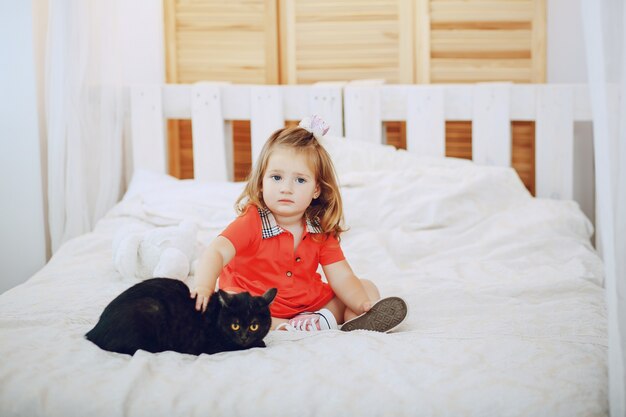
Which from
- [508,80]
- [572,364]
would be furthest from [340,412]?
[508,80]

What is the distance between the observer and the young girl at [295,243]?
154cm

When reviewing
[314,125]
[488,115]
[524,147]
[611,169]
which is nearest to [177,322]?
[314,125]

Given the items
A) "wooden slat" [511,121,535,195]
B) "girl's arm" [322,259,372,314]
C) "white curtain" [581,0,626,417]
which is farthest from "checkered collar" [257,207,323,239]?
"wooden slat" [511,121,535,195]

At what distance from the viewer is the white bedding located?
1.09m

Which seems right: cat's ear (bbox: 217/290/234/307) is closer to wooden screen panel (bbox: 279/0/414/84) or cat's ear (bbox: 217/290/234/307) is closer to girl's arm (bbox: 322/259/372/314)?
girl's arm (bbox: 322/259/372/314)

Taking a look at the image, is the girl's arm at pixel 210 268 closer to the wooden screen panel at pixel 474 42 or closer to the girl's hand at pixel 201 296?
the girl's hand at pixel 201 296

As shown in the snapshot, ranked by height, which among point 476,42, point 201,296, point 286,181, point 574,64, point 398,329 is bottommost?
point 398,329

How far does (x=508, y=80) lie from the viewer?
11.0 ft

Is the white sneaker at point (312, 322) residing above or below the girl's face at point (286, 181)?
below

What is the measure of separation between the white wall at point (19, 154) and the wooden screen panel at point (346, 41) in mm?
1361

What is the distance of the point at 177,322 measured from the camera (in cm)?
127

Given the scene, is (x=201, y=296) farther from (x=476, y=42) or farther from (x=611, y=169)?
(x=476, y=42)

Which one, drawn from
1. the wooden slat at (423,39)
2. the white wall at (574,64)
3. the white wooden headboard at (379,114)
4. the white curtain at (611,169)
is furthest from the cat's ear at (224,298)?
the wooden slat at (423,39)

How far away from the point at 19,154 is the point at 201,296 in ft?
4.03
